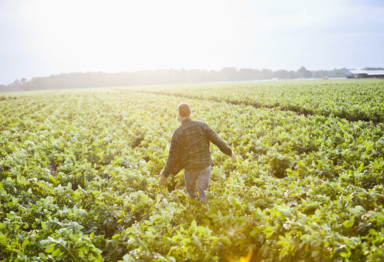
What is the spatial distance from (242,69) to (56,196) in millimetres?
169221

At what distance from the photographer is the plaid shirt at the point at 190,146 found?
451 cm

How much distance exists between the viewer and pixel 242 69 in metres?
164

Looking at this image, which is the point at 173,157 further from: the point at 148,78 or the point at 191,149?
the point at 148,78

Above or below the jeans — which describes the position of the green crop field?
below

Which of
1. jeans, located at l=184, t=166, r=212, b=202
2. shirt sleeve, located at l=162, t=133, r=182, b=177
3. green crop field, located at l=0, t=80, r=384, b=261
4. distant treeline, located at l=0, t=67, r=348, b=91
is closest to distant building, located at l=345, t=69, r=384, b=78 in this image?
distant treeline, located at l=0, t=67, r=348, b=91

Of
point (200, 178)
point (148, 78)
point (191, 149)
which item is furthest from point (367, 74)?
point (148, 78)

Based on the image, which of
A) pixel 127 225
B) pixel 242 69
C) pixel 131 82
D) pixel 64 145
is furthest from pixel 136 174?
pixel 242 69

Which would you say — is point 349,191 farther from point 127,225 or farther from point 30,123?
point 30,123

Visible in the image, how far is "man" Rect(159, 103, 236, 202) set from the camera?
450cm

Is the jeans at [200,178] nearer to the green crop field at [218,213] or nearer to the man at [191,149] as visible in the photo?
the man at [191,149]

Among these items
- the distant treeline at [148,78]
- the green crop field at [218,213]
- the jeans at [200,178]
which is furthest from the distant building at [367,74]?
the jeans at [200,178]

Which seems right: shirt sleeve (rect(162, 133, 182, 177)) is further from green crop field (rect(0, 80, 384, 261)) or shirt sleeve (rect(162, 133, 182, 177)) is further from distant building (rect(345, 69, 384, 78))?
distant building (rect(345, 69, 384, 78))

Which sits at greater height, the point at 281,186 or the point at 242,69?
the point at 242,69

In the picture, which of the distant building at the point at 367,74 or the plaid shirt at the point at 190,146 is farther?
the distant building at the point at 367,74
